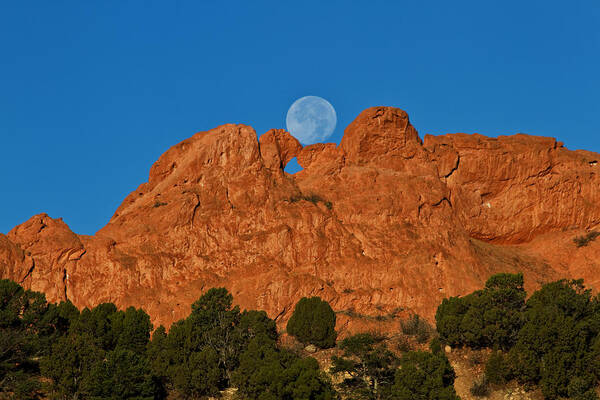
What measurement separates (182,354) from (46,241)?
19258 millimetres

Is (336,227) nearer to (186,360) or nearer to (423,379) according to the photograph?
(186,360)

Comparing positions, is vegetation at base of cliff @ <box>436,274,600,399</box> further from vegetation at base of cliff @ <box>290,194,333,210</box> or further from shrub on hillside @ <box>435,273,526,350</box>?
vegetation at base of cliff @ <box>290,194,333,210</box>

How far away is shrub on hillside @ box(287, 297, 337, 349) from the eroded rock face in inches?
134

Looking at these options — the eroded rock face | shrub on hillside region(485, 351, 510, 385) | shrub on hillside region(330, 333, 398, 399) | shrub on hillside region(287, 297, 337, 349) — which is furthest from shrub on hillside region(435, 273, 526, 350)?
the eroded rock face

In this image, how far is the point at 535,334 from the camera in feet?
146

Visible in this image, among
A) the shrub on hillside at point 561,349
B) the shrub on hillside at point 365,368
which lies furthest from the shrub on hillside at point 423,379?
the shrub on hillside at point 561,349

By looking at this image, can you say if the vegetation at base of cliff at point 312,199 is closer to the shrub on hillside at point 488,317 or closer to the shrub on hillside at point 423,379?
the shrub on hillside at point 488,317

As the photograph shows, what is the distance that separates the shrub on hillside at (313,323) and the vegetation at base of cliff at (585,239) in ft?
91.6

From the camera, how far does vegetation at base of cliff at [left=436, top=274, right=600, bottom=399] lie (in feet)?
140

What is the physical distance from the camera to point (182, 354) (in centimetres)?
4719

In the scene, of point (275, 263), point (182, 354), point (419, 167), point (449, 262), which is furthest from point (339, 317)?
point (419, 167)

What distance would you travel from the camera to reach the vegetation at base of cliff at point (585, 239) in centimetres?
7088

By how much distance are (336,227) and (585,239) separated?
23.5 meters

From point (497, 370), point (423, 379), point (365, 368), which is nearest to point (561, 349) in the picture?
point (497, 370)
